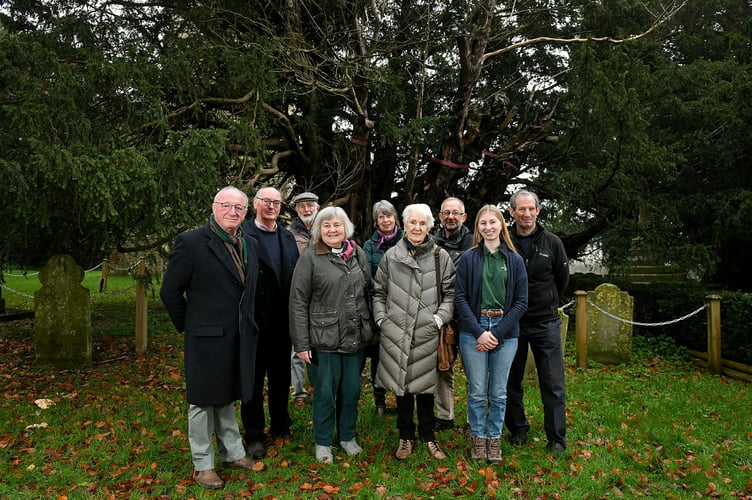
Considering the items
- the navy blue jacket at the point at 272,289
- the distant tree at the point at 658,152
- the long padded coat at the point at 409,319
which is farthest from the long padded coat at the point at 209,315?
the distant tree at the point at 658,152

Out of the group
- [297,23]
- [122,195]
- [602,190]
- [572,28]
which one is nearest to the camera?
[122,195]

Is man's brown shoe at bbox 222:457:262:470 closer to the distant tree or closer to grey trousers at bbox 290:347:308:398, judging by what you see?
grey trousers at bbox 290:347:308:398

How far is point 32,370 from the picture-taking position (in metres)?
7.09

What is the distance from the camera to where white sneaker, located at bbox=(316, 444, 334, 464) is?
4199 mm

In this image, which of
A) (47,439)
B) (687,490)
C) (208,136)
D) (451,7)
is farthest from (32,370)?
(451,7)

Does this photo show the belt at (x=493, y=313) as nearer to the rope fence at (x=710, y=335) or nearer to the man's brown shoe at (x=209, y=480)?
the man's brown shoe at (x=209, y=480)

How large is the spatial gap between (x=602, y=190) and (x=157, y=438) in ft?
28.3

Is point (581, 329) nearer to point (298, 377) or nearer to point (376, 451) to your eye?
point (298, 377)

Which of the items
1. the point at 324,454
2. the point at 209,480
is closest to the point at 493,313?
the point at 324,454

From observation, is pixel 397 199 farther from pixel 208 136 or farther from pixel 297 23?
pixel 208 136

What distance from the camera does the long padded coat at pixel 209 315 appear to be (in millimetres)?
3686

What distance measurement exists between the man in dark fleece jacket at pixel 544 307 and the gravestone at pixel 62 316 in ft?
18.9

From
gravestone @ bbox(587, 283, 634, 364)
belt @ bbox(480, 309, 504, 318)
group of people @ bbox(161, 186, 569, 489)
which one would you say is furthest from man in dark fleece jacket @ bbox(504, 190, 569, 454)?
gravestone @ bbox(587, 283, 634, 364)

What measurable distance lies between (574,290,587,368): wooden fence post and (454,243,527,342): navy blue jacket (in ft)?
14.1
